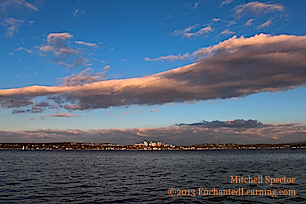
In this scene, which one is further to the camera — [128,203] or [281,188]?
[281,188]

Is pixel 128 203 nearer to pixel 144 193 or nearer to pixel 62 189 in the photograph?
pixel 144 193

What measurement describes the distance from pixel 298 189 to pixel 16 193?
55744 millimetres

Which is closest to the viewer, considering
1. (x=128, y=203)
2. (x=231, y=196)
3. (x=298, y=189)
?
(x=128, y=203)

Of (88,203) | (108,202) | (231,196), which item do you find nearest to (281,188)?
(231,196)

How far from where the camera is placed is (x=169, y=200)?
37.9 meters

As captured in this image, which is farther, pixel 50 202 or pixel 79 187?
pixel 79 187

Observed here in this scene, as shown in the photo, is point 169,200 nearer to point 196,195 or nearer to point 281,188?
point 196,195

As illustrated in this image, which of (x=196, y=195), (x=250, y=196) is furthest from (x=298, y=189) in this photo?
(x=196, y=195)

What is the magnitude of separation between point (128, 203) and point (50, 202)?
12703mm

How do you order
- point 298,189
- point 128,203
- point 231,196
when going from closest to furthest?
point 128,203
point 231,196
point 298,189

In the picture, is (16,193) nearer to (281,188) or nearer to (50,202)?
(50,202)

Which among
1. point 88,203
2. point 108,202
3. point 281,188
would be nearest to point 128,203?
point 108,202

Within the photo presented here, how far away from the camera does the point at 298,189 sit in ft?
153

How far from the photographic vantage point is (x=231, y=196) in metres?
41.0
